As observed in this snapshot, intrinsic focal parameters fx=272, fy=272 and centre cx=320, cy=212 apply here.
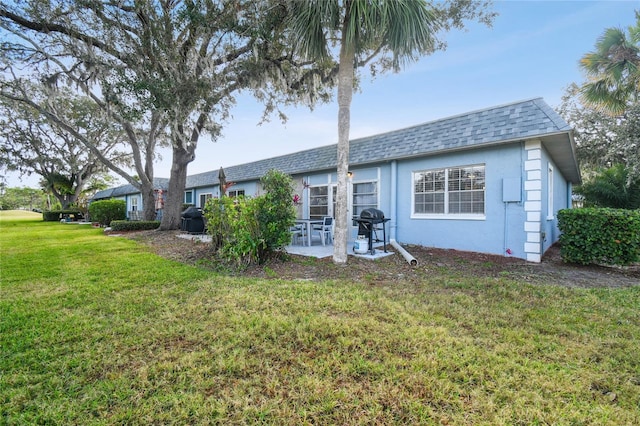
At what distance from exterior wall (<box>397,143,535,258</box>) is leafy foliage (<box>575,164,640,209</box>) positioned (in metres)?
6.64

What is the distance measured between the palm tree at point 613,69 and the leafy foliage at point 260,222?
30.3 feet

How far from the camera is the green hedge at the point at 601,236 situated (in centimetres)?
537

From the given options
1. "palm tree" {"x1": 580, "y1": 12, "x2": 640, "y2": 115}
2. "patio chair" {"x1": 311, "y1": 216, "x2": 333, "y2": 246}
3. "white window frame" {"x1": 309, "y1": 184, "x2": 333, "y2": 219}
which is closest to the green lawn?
"patio chair" {"x1": 311, "y1": 216, "x2": 333, "y2": 246}

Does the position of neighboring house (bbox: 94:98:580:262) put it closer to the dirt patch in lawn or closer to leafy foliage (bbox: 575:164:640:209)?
the dirt patch in lawn

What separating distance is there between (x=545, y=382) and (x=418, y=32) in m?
5.89

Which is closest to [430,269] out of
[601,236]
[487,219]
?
[487,219]

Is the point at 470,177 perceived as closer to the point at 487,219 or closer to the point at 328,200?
the point at 487,219

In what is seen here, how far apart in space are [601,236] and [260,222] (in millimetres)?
6997

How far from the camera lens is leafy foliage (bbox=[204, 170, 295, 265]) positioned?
18.0 ft

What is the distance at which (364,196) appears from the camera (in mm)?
9383

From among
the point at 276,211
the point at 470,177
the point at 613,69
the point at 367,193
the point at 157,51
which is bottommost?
the point at 276,211

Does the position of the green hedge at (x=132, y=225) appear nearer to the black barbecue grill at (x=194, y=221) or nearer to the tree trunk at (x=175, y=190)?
the tree trunk at (x=175, y=190)

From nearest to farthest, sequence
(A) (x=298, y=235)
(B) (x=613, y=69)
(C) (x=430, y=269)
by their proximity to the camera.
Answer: (C) (x=430, y=269)
(B) (x=613, y=69)
(A) (x=298, y=235)

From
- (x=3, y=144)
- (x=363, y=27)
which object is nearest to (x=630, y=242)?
(x=363, y=27)
